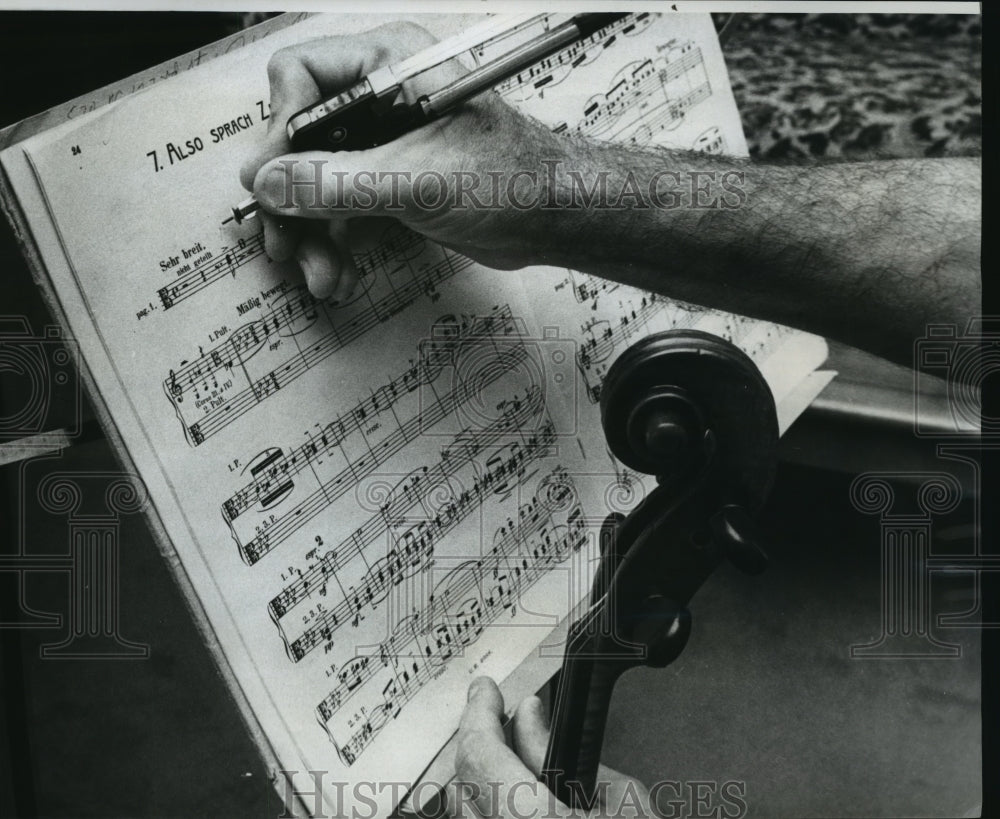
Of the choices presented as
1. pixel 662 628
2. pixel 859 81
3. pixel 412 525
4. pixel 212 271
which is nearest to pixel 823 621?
pixel 662 628

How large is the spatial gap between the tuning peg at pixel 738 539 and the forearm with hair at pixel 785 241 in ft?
0.73

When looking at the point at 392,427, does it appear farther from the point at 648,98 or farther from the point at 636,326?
the point at 648,98

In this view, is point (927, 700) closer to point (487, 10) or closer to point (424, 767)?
point (424, 767)

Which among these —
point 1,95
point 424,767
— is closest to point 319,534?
point 424,767

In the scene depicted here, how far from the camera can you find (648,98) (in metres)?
0.94

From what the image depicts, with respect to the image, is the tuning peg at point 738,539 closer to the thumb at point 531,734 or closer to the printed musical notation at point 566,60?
the thumb at point 531,734

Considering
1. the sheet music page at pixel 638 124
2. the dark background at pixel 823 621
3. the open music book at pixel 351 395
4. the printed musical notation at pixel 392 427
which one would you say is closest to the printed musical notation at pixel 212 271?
the open music book at pixel 351 395

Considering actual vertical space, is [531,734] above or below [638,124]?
below

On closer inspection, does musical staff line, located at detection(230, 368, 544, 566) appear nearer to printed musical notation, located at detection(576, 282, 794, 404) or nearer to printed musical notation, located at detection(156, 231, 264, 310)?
printed musical notation, located at detection(576, 282, 794, 404)

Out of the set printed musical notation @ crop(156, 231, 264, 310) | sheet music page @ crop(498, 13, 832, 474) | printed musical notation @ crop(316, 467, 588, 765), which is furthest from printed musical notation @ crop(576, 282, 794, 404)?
printed musical notation @ crop(156, 231, 264, 310)

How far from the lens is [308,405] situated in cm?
82

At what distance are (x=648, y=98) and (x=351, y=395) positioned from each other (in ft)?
1.36

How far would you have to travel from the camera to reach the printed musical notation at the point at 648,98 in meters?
0.91

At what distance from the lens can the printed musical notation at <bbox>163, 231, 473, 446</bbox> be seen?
2.56 feet
